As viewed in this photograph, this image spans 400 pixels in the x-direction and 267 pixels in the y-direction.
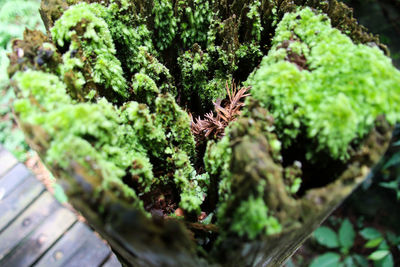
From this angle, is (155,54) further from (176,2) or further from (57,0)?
(57,0)

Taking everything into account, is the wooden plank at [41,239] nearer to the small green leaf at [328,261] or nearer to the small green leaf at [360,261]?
the small green leaf at [328,261]

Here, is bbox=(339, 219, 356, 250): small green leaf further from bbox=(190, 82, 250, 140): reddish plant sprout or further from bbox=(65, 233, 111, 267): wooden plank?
bbox=(65, 233, 111, 267): wooden plank

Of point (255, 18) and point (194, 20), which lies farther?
point (194, 20)

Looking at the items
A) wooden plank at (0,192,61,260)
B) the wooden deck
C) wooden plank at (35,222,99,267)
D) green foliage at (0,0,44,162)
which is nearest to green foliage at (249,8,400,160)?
the wooden deck

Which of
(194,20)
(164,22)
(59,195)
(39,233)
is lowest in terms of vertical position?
(59,195)

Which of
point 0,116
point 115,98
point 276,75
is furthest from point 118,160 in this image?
point 0,116

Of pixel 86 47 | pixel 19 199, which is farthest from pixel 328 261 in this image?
pixel 19 199

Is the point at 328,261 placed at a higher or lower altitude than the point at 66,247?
higher

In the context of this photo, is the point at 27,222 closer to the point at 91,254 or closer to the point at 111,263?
the point at 91,254
